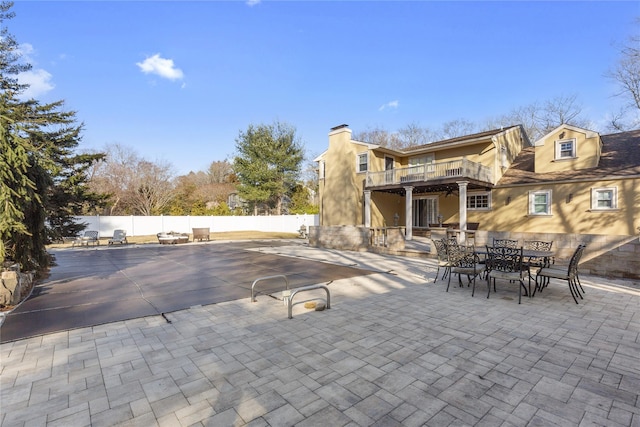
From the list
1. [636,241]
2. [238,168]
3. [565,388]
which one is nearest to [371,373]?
[565,388]

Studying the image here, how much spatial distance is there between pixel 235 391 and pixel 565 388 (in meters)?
3.17

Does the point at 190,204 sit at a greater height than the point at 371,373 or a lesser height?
greater

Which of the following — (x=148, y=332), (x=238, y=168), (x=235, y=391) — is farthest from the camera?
(x=238, y=168)

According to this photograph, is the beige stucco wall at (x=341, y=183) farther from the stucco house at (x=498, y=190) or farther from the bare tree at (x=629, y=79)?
the bare tree at (x=629, y=79)

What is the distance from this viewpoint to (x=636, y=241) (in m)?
7.84

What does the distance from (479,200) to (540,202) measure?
9.70 feet

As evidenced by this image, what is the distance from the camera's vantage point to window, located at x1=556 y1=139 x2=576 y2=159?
14.9 metres

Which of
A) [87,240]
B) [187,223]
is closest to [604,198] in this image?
[87,240]

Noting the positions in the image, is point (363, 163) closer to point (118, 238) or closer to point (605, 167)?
point (605, 167)

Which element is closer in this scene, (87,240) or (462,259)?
(462,259)

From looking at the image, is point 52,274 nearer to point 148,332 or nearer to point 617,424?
point 148,332

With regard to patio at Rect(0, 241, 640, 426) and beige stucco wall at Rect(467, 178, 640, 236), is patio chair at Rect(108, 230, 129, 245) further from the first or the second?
beige stucco wall at Rect(467, 178, 640, 236)

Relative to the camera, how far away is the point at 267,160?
3172cm

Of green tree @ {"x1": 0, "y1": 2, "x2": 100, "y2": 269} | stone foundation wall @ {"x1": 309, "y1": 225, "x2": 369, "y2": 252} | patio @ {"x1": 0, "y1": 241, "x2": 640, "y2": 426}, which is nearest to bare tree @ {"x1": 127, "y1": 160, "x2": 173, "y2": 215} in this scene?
green tree @ {"x1": 0, "y1": 2, "x2": 100, "y2": 269}
